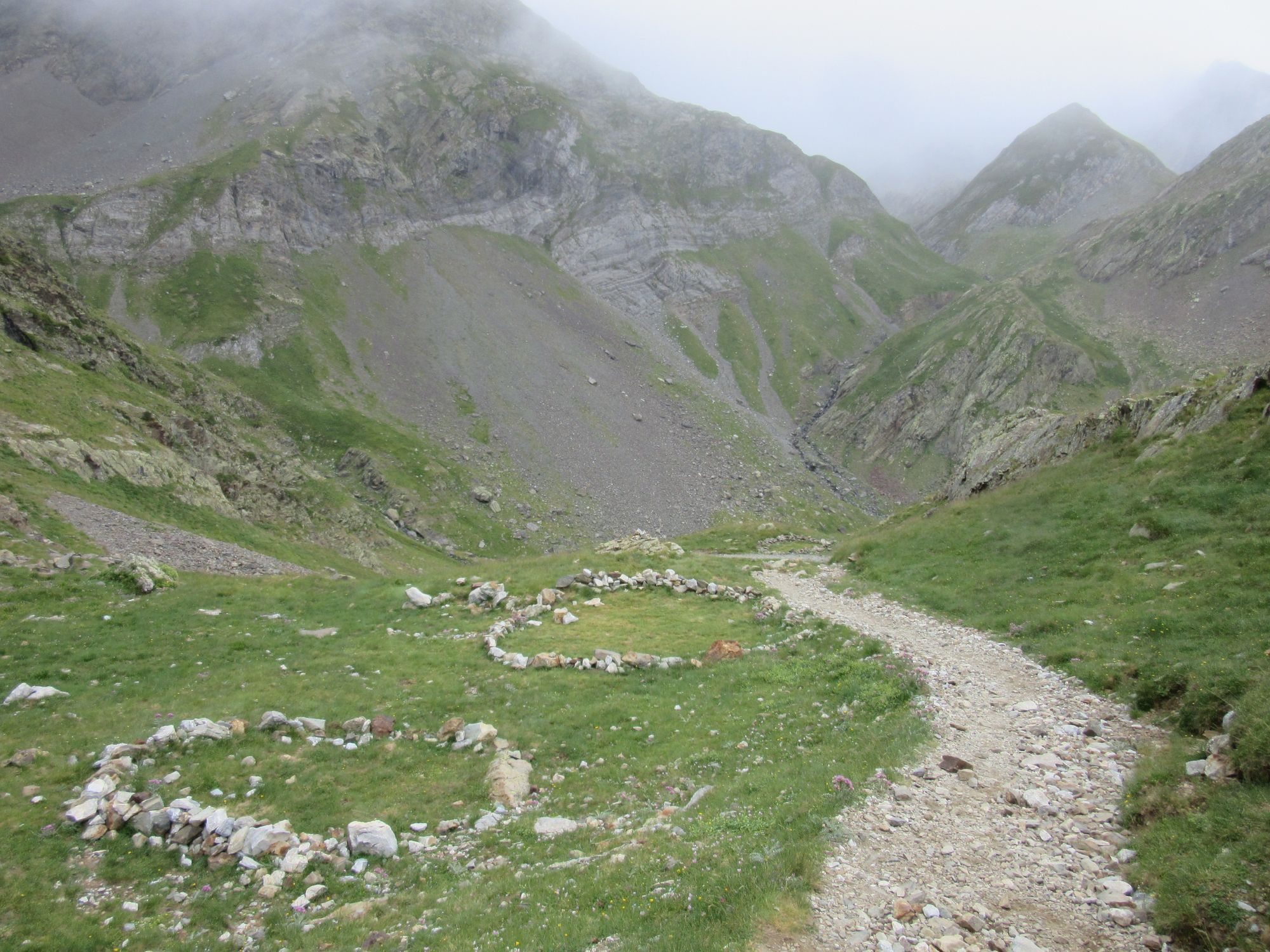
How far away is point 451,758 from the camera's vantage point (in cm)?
1669

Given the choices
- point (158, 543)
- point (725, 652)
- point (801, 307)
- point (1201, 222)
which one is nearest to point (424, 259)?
point (801, 307)

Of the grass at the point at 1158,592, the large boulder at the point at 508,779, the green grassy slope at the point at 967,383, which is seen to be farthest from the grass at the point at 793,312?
the large boulder at the point at 508,779

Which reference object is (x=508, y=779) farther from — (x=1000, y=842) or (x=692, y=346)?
(x=692, y=346)

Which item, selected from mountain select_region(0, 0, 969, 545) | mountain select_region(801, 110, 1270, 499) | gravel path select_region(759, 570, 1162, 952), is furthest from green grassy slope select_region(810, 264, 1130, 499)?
gravel path select_region(759, 570, 1162, 952)

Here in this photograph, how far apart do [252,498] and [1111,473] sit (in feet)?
200

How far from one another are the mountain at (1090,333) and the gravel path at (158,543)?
393 ft

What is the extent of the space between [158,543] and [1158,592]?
4618 centimetres

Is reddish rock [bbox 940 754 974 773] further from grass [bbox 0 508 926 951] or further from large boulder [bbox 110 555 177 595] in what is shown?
large boulder [bbox 110 555 177 595]

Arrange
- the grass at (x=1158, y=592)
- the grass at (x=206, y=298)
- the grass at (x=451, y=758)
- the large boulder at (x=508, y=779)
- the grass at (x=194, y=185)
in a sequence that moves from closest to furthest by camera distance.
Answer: the grass at (x=1158, y=592)
the grass at (x=451, y=758)
the large boulder at (x=508, y=779)
the grass at (x=206, y=298)
the grass at (x=194, y=185)

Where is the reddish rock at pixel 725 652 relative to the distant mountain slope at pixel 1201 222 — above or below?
below

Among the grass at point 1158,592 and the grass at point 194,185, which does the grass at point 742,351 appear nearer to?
the grass at point 194,185

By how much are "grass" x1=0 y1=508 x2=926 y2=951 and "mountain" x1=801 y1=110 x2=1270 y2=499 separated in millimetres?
111955

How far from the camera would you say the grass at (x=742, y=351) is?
155125mm

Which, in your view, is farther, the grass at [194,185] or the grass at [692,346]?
the grass at [692,346]
